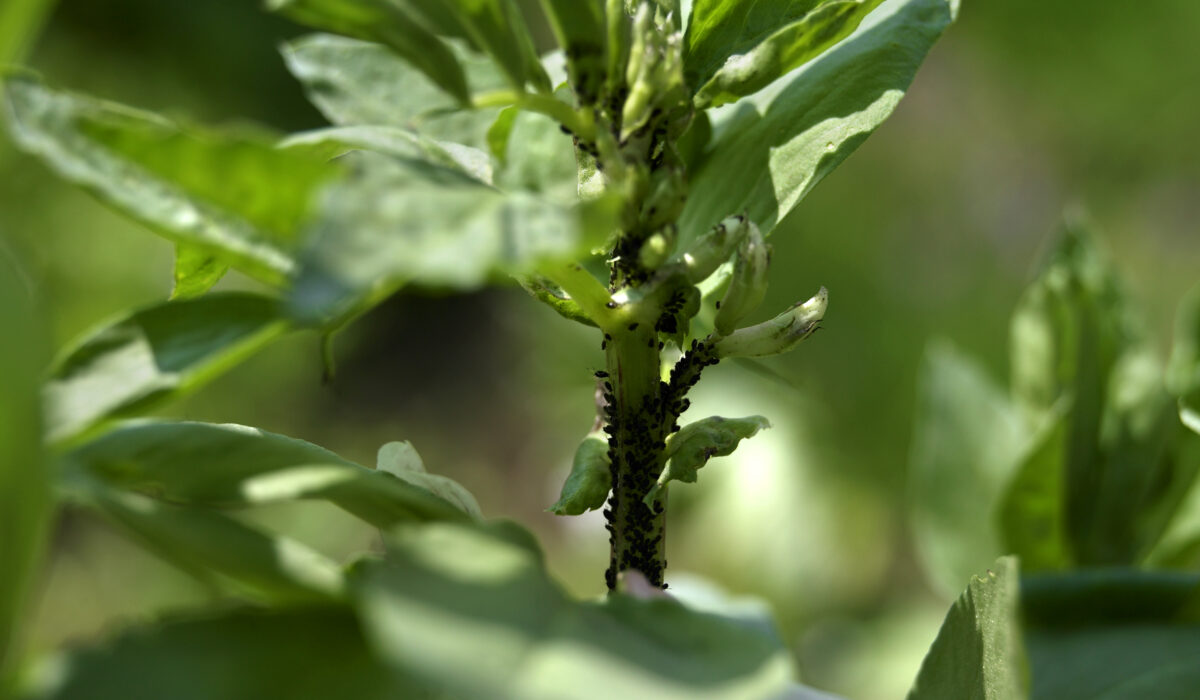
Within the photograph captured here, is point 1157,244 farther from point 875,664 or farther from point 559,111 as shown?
point 559,111

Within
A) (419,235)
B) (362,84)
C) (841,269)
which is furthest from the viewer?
(841,269)

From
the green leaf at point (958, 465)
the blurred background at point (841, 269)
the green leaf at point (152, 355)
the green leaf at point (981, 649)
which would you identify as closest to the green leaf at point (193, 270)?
the green leaf at point (152, 355)

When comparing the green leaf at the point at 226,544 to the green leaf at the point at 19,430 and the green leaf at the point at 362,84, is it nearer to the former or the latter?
the green leaf at the point at 19,430

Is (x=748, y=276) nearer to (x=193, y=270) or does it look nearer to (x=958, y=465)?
(x=193, y=270)

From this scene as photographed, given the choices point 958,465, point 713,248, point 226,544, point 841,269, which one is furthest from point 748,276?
point 841,269

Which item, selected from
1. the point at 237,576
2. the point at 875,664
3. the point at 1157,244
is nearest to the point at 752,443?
the point at 875,664

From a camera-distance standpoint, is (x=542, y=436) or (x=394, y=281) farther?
(x=542, y=436)
